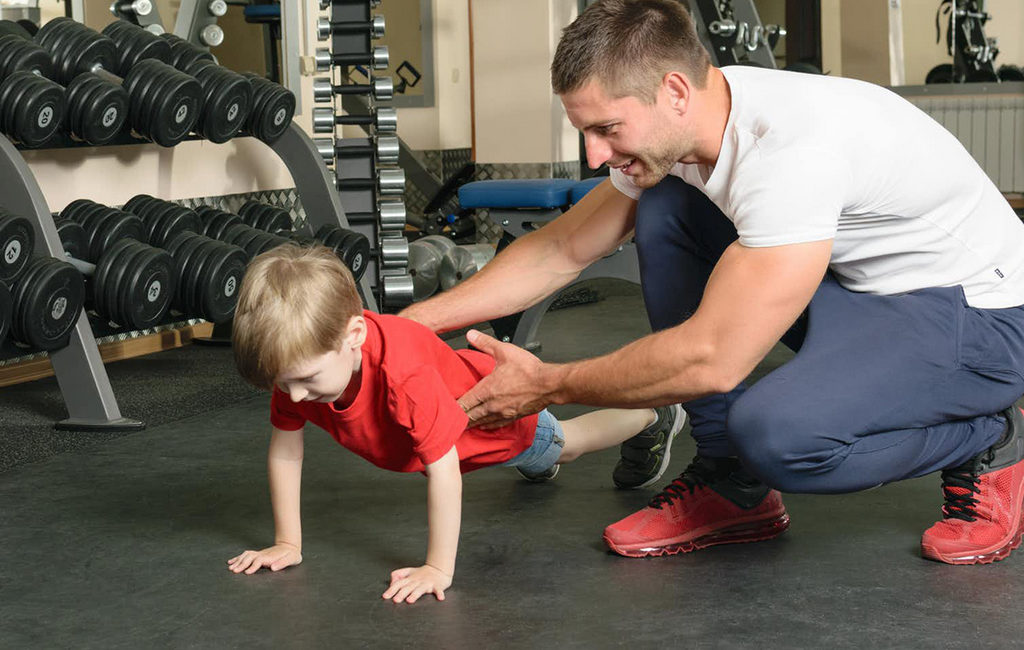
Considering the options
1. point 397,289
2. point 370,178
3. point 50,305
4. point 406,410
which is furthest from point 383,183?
point 406,410

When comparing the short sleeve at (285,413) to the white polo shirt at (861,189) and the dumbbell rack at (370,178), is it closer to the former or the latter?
the white polo shirt at (861,189)

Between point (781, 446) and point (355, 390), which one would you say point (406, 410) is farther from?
point (781, 446)

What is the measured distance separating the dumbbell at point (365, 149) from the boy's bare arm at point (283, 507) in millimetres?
2389

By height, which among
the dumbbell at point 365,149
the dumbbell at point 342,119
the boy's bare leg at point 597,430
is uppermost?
the dumbbell at point 342,119

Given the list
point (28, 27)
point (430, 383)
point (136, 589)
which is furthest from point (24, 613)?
point (28, 27)

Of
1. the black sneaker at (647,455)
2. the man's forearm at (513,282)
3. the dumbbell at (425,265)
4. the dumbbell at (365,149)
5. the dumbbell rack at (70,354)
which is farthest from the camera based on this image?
the dumbbell at (425,265)

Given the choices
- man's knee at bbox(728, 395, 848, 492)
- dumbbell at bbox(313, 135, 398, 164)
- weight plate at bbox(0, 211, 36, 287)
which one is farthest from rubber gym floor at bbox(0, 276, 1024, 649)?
dumbbell at bbox(313, 135, 398, 164)

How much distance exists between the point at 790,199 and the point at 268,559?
91cm

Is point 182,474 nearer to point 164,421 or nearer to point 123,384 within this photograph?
point 164,421

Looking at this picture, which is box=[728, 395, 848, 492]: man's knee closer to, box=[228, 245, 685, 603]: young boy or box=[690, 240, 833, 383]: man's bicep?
box=[690, 240, 833, 383]: man's bicep

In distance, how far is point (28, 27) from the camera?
3.45 meters

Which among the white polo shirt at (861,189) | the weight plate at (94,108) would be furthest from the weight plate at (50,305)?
the white polo shirt at (861,189)

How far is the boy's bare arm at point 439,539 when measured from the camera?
150cm

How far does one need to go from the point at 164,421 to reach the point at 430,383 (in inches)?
57.2
